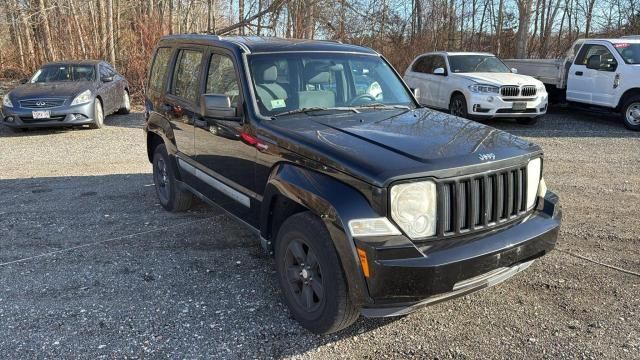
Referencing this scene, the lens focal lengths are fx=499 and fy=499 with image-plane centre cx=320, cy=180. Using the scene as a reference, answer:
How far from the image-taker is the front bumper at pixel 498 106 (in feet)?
36.5

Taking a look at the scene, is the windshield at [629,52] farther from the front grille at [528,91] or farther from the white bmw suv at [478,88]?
the front grille at [528,91]

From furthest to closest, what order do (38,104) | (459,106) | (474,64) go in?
1. (474,64)
2. (459,106)
3. (38,104)

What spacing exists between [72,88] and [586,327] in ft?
36.7

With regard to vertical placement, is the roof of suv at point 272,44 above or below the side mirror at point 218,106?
above

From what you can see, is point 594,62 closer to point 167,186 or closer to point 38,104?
point 167,186

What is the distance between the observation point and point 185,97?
16.6 ft

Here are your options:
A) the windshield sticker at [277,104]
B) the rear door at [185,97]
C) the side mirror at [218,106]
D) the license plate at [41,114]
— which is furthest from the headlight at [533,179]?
→ the license plate at [41,114]

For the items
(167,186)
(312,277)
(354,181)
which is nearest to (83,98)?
(167,186)

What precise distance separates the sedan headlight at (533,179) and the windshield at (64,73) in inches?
442

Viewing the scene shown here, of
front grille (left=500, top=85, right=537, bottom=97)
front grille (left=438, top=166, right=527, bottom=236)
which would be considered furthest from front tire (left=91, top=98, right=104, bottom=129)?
front grille (left=438, top=166, right=527, bottom=236)

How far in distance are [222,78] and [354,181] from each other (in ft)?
6.72

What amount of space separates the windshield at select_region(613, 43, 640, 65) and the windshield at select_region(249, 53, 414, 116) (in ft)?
30.9

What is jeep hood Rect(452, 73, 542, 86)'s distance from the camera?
11258mm

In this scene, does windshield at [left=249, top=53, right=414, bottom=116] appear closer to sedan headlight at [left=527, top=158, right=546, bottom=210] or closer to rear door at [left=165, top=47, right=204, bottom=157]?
rear door at [left=165, top=47, right=204, bottom=157]
